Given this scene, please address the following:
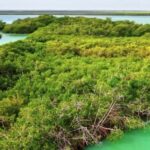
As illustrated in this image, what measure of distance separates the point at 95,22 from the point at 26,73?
1238 centimetres

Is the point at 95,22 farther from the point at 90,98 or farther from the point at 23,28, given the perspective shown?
the point at 90,98

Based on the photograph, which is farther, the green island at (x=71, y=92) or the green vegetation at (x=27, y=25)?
the green vegetation at (x=27, y=25)

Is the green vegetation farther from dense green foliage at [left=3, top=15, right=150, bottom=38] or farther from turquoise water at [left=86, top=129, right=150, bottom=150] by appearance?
turquoise water at [left=86, top=129, right=150, bottom=150]

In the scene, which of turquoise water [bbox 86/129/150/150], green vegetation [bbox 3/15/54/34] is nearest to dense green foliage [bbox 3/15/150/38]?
green vegetation [bbox 3/15/54/34]

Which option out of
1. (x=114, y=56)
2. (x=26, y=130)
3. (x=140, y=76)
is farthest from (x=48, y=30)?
(x=26, y=130)

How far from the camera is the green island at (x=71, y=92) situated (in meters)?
12.7

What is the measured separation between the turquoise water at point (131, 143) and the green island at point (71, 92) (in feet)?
0.63

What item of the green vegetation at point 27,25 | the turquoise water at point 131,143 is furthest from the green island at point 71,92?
the green vegetation at point 27,25

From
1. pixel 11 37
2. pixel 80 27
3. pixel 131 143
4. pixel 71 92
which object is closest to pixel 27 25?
pixel 11 37

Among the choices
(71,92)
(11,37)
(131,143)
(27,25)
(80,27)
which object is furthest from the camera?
(27,25)

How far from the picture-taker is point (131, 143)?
44.8 feet

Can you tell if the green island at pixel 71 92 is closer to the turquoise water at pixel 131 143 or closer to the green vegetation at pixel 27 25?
the turquoise water at pixel 131 143

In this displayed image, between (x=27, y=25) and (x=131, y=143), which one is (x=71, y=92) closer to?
(x=131, y=143)

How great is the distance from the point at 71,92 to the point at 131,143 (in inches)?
103
